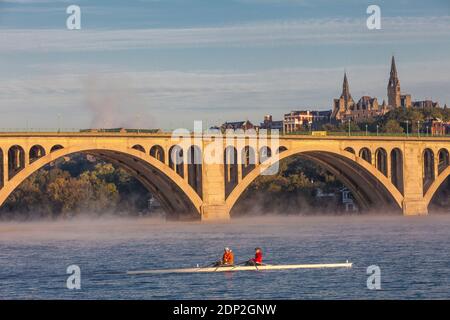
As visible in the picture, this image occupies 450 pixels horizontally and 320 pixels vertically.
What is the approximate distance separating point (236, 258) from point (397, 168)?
2639 inches

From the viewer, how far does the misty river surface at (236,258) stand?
62.4m

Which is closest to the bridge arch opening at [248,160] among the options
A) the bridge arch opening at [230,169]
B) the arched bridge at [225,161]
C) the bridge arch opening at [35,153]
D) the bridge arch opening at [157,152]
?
the arched bridge at [225,161]

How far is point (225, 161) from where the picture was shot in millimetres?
131000

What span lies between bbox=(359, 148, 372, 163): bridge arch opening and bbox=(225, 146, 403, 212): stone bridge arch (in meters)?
2.10

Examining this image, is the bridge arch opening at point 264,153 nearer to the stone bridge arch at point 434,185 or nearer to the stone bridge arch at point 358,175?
the stone bridge arch at point 358,175

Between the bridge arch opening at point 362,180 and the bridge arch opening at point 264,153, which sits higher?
the bridge arch opening at point 264,153

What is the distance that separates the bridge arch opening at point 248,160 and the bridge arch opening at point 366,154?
1606cm

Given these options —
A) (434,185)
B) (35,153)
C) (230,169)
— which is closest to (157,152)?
(230,169)

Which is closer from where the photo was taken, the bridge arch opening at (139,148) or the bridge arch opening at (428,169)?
the bridge arch opening at (139,148)
